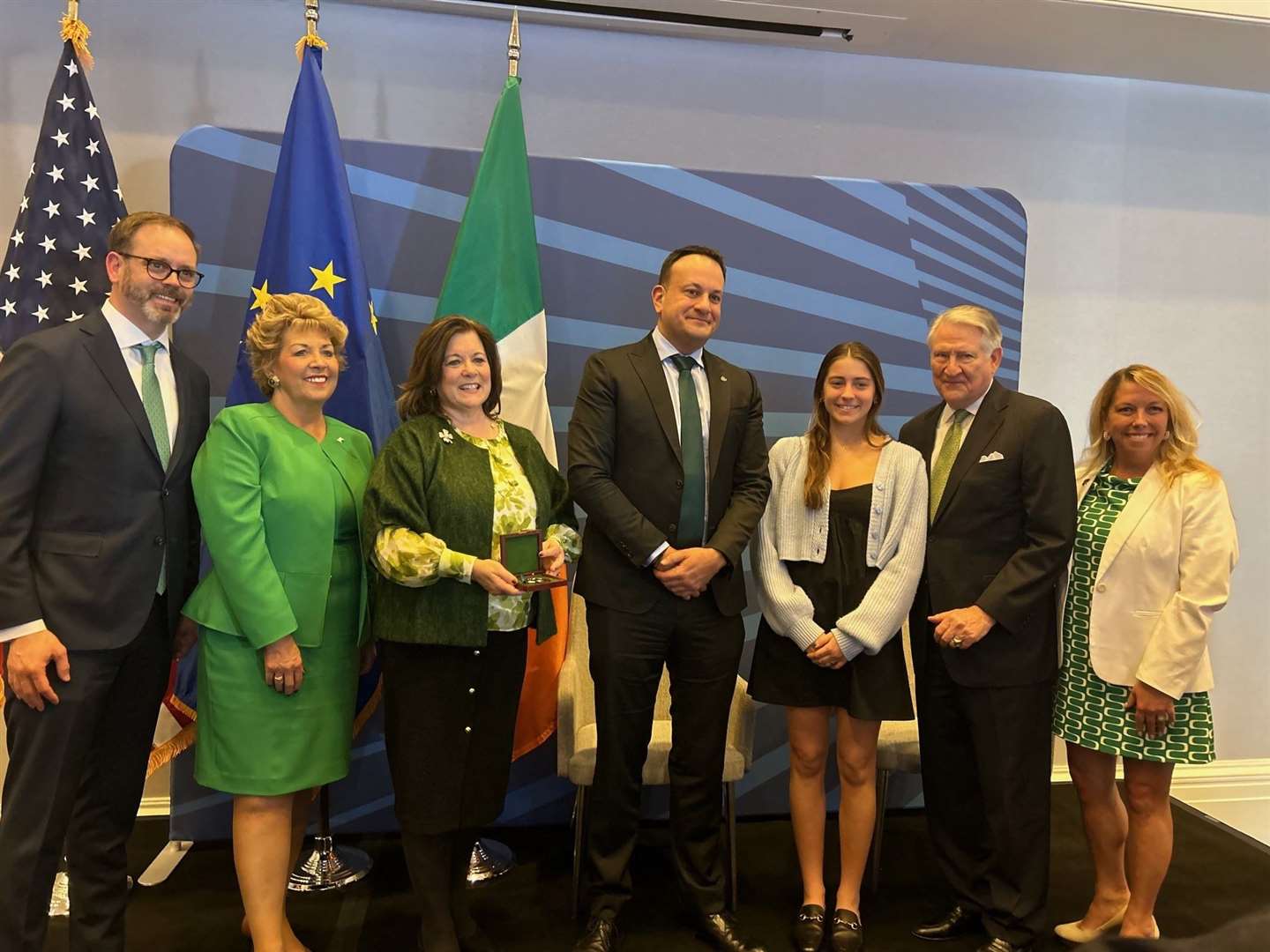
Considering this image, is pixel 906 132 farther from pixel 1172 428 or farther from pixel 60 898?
pixel 60 898

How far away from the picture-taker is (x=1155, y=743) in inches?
98.3

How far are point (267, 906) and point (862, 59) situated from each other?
3861 mm

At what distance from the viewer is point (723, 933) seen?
250 centimetres

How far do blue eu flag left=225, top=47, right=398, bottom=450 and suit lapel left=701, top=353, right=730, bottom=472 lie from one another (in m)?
1.14

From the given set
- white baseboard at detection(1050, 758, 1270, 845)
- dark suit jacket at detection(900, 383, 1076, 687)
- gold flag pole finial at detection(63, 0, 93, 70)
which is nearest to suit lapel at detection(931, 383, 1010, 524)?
dark suit jacket at detection(900, 383, 1076, 687)

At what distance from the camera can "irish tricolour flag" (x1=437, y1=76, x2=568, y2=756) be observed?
3.01 metres

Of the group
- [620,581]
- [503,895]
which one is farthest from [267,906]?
[620,581]

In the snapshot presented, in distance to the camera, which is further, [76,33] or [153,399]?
[76,33]

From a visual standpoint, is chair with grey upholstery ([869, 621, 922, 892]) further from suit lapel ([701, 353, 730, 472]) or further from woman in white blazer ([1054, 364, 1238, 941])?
suit lapel ([701, 353, 730, 472])

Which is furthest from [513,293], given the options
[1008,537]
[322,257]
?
[1008,537]

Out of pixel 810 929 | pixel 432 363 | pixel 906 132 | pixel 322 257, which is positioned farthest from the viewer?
pixel 906 132

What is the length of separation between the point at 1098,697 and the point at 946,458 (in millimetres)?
811

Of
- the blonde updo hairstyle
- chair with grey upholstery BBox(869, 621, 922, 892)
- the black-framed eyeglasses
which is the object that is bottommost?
chair with grey upholstery BBox(869, 621, 922, 892)

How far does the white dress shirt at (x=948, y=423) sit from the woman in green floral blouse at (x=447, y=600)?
3.88ft
